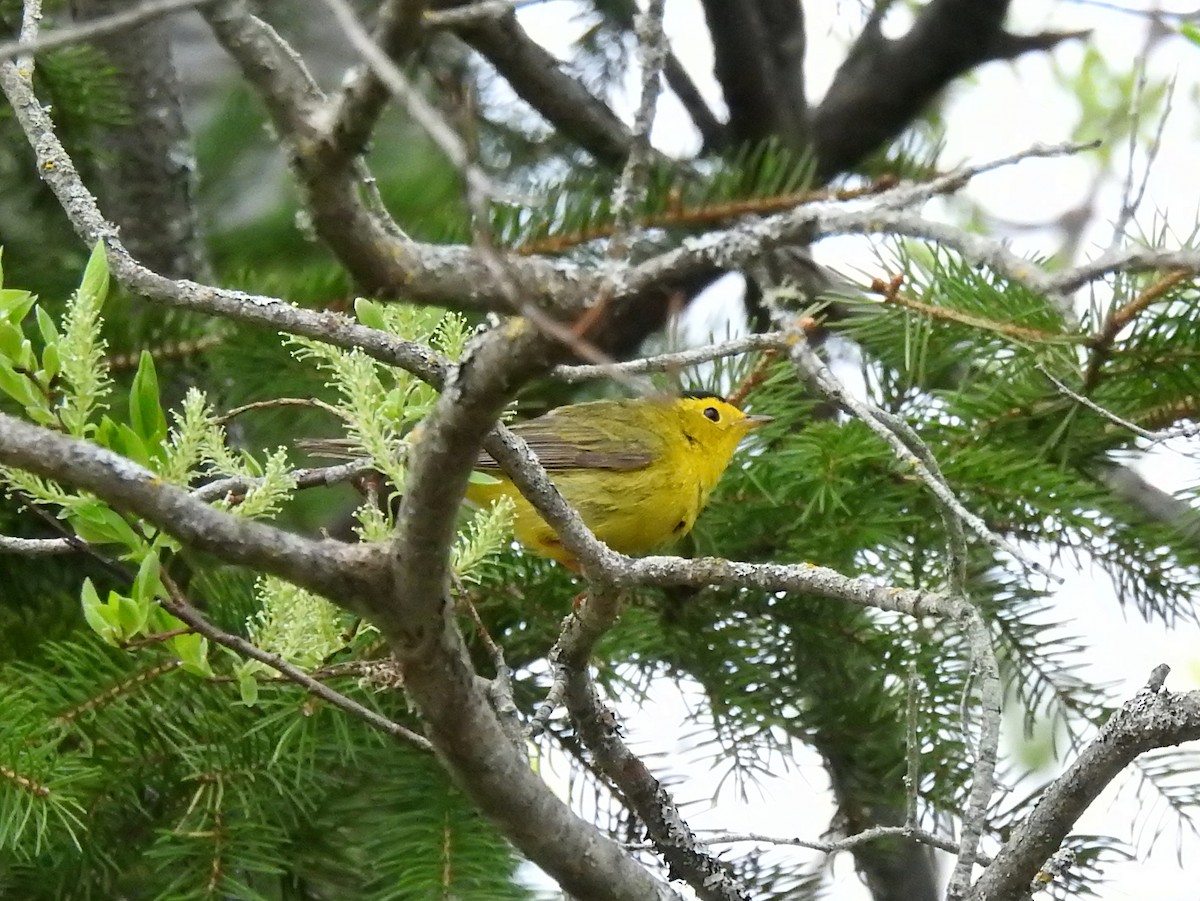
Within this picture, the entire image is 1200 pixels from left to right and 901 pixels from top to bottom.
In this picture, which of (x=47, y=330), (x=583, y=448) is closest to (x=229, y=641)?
(x=47, y=330)

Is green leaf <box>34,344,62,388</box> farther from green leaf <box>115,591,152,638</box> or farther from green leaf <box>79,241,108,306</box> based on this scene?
green leaf <box>115,591,152,638</box>

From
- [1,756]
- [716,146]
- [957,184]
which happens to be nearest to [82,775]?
[1,756]

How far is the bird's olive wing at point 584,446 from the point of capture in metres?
3.24

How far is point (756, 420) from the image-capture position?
9.29ft

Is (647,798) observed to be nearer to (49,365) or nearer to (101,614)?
(101,614)

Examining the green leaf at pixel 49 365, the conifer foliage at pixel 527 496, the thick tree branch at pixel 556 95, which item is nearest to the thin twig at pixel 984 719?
the conifer foliage at pixel 527 496

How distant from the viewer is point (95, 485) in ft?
3.20

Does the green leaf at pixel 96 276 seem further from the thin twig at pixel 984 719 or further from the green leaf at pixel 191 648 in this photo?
the thin twig at pixel 984 719

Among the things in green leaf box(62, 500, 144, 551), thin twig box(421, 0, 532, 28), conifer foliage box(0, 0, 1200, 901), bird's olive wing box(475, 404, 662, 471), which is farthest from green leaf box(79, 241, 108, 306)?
bird's olive wing box(475, 404, 662, 471)

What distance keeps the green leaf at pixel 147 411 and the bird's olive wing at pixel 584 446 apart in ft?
6.37

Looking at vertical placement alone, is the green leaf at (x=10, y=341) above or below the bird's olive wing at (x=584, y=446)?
below

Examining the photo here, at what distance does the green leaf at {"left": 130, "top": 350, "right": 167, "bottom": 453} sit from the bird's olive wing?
1941 mm

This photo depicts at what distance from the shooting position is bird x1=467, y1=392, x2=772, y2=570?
312 cm

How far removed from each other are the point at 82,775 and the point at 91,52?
142 centimetres
